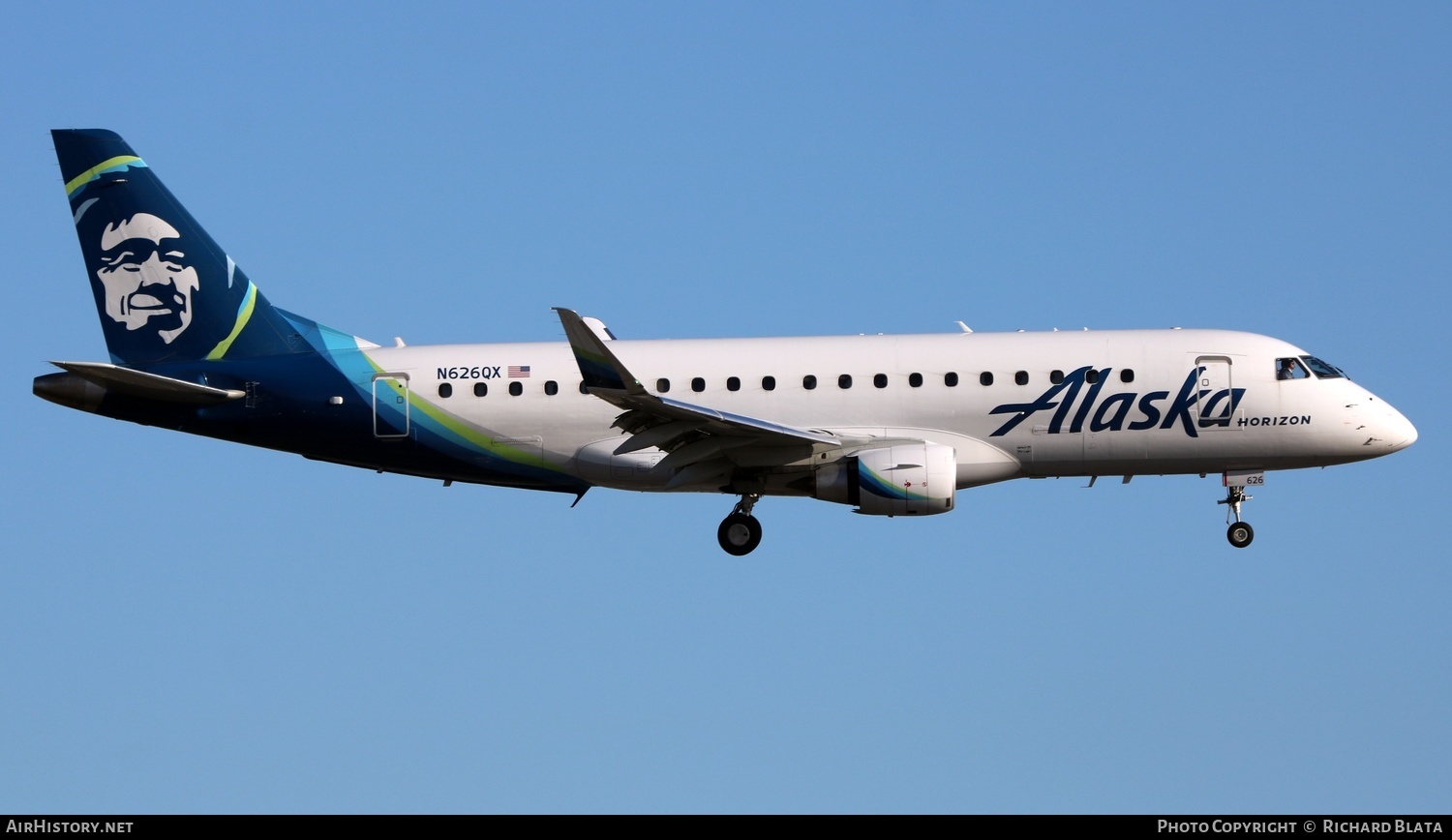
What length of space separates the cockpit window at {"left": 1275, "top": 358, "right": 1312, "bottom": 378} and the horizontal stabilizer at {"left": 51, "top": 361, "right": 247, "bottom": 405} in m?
22.3

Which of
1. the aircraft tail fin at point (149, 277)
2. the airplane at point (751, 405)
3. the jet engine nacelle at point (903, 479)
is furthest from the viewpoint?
the aircraft tail fin at point (149, 277)

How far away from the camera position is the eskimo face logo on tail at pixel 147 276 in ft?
136

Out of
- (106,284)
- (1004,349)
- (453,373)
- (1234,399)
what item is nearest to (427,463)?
(453,373)

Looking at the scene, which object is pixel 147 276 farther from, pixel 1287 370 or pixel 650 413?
pixel 1287 370

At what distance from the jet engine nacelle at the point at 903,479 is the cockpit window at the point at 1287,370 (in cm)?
730

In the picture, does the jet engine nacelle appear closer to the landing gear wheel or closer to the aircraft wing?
the aircraft wing

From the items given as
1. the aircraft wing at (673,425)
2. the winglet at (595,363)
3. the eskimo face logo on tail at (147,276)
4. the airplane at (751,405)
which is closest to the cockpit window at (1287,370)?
the airplane at (751,405)

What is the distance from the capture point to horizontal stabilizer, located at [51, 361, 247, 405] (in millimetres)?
38531

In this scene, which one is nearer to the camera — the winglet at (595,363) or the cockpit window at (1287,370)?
the winglet at (595,363)

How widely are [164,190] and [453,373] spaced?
8.34 m

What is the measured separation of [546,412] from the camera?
3969cm

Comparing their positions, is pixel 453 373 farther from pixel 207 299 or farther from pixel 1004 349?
pixel 1004 349

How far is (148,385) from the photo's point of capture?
129ft

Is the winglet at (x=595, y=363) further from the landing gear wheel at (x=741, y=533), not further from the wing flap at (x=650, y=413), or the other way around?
the landing gear wheel at (x=741, y=533)
